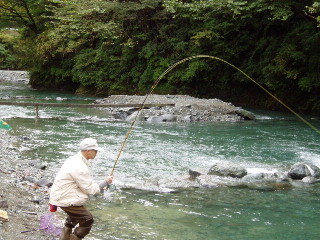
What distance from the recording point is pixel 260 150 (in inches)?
452

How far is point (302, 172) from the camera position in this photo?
28.2 ft

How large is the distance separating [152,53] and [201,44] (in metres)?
3.28

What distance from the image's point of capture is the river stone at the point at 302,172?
8578 mm

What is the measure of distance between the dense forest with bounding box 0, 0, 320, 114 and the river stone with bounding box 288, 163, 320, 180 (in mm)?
9495

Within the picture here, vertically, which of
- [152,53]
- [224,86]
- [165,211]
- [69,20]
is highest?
[69,20]

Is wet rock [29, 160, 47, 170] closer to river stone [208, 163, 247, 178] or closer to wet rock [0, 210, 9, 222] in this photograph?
river stone [208, 163, 247, 178]

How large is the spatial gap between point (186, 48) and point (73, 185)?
2038cm

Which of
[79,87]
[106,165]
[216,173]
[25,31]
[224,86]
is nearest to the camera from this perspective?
[216,173]

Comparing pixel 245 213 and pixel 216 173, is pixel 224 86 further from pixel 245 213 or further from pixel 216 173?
pixel 245 213

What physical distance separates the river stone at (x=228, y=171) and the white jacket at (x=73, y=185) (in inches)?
184

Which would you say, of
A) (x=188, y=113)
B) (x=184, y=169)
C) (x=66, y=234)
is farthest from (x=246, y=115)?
(x=66, y=234)

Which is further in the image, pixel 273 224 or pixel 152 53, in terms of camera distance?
pixel 152 53

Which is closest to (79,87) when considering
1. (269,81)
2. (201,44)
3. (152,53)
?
(152,53)

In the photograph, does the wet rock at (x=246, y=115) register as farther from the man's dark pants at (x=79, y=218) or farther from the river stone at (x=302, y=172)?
the man's dark pants at (x=79, y=218)
